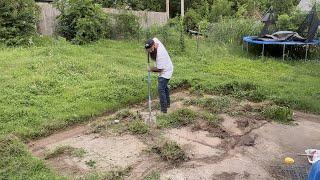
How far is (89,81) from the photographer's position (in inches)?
382

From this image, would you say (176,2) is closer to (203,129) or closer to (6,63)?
(6,63)

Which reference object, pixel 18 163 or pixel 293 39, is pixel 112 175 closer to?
pixel 18 163

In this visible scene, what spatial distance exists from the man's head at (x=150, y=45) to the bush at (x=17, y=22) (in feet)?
23.8

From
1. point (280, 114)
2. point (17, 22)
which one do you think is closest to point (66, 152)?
point (280, 114)

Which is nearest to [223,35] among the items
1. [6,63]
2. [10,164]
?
[6,63]

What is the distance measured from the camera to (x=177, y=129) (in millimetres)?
7188

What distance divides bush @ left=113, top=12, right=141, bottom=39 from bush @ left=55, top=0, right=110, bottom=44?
90 centimetres

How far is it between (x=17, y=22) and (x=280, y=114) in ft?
30.5

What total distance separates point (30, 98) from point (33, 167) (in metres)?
2.95

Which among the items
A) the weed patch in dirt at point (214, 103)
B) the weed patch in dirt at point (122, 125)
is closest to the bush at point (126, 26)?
the weed patch in dirt at point (214, 103)

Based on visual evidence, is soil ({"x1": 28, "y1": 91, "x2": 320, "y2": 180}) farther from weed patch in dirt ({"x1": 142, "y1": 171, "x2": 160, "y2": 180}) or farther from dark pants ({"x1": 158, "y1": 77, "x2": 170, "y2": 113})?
dark pants ({"x1": 158, "y1": 77, "x2": 170, "y2": 113})

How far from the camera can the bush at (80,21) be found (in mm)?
14625

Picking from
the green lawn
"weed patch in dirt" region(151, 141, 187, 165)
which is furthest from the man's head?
"weed patch in dirt" region(151, 141, 187, 165)

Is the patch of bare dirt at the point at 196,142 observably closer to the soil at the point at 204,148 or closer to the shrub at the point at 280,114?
the soil at the point at 204,148
